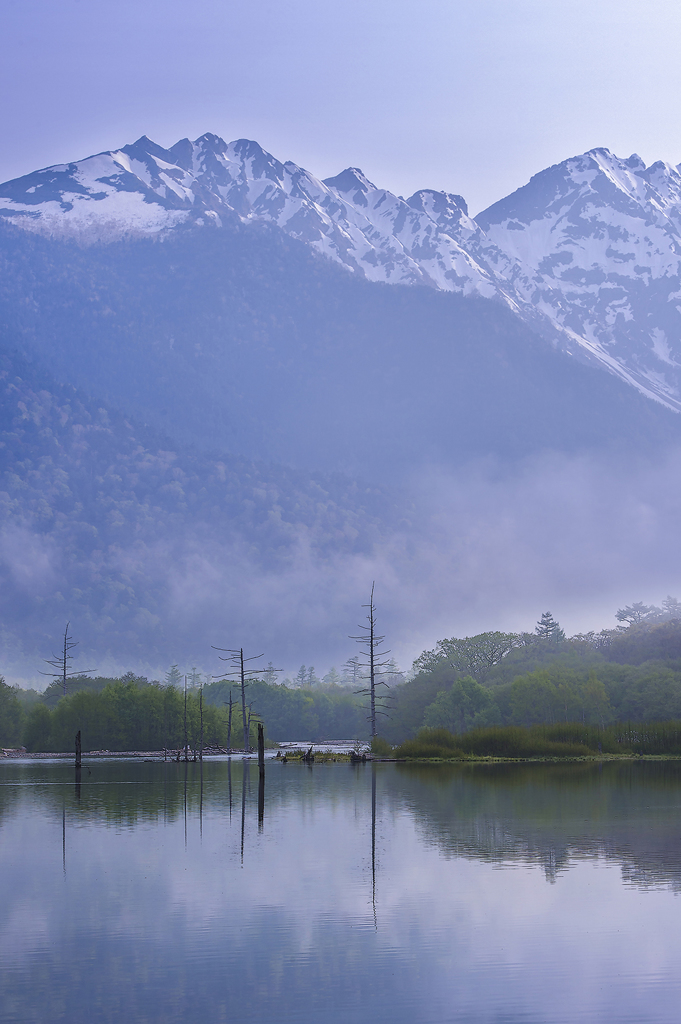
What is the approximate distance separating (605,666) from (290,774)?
206ft

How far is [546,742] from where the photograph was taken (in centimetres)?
9262

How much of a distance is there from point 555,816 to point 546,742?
52.3 metres

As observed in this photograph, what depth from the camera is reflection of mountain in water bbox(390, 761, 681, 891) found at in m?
31.1

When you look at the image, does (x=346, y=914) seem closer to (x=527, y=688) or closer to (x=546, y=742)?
(x=546, y=742)

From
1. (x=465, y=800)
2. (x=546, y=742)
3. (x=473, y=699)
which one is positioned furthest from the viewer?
(x=473, y=699)

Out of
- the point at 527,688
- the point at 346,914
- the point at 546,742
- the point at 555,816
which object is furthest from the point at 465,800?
the point at 527,688

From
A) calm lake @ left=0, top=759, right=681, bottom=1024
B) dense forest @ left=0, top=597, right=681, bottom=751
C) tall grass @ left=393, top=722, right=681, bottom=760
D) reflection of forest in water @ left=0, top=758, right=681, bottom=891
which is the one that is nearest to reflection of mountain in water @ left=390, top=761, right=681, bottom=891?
reflection of forest in water @ left=0, top=758, right=681, bottom=891

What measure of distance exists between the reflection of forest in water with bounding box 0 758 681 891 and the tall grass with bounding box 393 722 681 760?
28.6ft

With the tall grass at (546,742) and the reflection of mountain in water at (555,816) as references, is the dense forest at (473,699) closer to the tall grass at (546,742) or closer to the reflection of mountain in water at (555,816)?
the tall grass at (546,742)

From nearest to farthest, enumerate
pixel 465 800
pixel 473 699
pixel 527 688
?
pixel 465 800, pixel 527 688, pixel 473 699

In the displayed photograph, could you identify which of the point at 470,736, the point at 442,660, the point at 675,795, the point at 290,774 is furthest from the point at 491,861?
the point at 442,660

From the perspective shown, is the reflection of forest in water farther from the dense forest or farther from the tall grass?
the dense forest

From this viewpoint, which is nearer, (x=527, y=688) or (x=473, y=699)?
(x=527, y=688)

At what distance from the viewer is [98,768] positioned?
92000 millimetres
